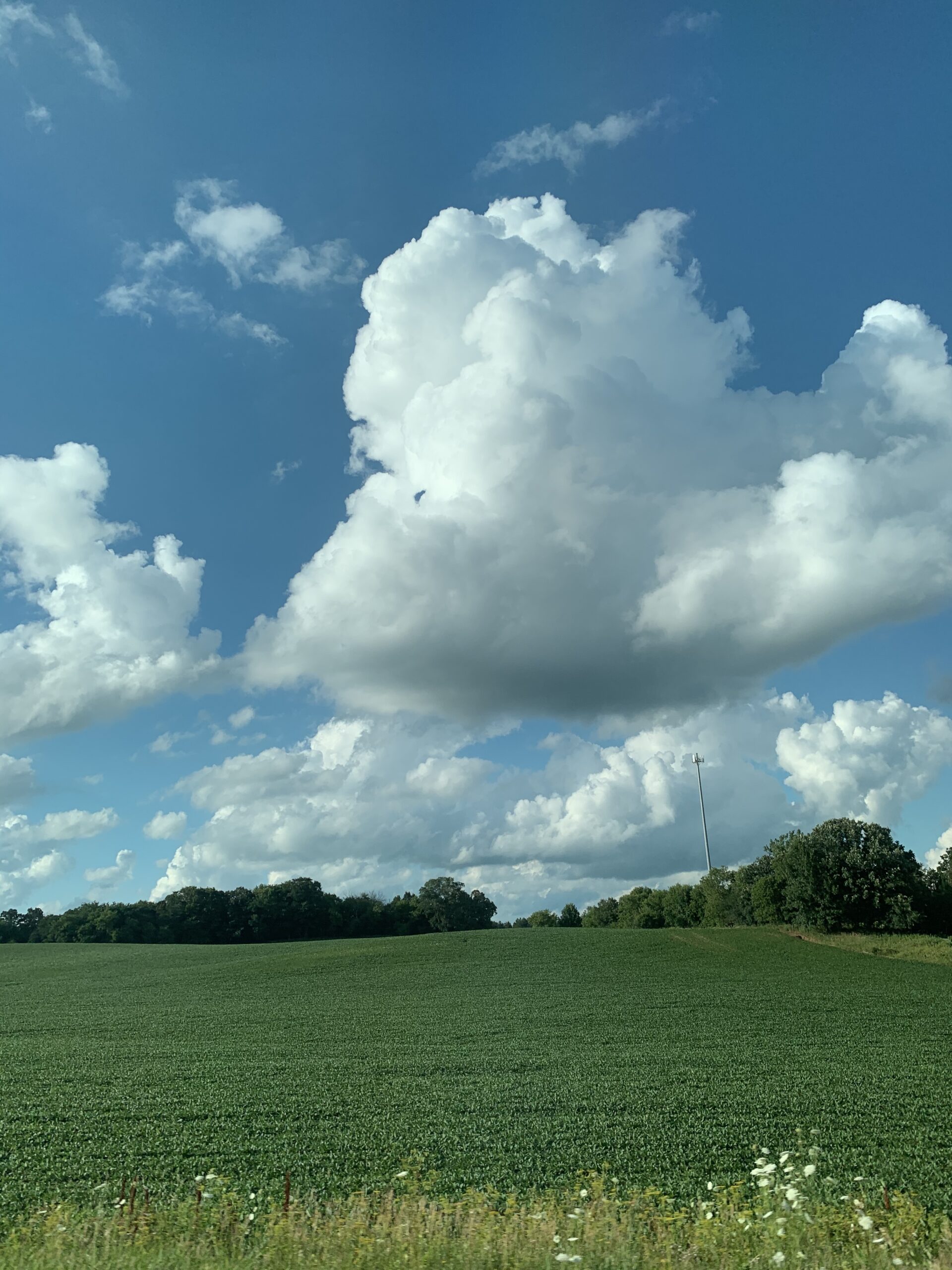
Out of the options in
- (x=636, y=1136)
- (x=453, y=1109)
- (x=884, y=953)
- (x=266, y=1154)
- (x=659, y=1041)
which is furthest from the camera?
(x=884, y=953)

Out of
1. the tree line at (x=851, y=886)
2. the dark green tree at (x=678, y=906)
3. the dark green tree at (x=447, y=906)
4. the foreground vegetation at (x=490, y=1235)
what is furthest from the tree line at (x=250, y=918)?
the foreground vegetation at (x=490, y=1235)

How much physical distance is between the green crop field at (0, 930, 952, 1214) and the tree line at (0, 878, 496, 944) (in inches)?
2639

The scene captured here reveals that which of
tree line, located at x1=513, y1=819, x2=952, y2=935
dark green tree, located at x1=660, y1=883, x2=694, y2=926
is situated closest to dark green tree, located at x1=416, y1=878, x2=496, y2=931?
dark green tree, located at x1=660, y1=883, x2=694, y2=926

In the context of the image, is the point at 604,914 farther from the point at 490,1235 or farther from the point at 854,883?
the point at 490,1235

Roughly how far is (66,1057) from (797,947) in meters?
52.0

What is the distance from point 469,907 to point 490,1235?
12656 centimetres

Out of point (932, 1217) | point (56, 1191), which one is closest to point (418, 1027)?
point (56, 1191)

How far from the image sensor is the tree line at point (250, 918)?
111812 mm

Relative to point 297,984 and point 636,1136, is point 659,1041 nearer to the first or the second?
point 636,1136

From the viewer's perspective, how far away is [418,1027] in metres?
31.7

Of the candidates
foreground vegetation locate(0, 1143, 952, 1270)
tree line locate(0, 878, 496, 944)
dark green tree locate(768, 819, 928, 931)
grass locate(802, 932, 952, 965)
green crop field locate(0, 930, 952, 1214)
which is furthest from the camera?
tree line locate(0, 878, 496, 944)

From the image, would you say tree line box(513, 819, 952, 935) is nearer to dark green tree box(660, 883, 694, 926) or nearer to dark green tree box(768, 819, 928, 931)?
dark green tree box(768, 819, 928, 931)

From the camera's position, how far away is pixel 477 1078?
22.1 metres

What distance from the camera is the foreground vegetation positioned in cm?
776
